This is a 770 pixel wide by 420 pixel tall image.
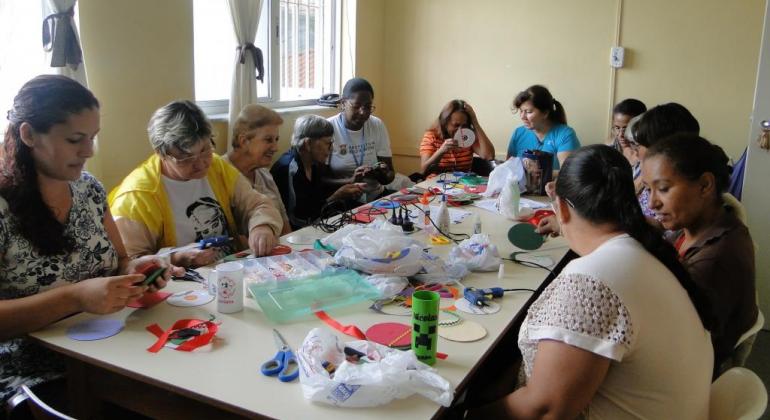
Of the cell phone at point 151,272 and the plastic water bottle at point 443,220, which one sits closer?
the cell phone at point 151,272

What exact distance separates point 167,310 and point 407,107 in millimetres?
3984

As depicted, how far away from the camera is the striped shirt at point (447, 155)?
13.6 ft

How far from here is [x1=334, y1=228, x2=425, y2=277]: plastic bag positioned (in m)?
1.83

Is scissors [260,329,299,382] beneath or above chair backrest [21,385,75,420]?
beneath

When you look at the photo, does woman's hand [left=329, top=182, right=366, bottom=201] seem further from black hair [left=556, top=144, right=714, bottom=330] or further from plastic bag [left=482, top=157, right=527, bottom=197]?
black hair [left=556, top=144, right=714, bottom=330]

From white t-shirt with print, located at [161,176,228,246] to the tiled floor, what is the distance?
257 cm

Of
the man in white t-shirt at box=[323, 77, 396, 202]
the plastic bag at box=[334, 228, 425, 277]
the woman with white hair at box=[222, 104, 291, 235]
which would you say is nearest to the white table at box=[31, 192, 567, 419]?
the plastic bag at box=[334, 228, 425, 277]

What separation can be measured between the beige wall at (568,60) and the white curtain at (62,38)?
3095mm

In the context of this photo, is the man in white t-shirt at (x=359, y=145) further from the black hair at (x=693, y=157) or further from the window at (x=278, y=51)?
the black hair at (x=693, y=157)

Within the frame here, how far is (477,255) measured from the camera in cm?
201

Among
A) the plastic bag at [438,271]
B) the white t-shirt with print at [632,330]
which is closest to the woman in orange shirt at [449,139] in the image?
the plastic bag at [438,271]

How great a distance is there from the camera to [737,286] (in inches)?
61.1

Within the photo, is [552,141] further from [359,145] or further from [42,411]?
[42,411]

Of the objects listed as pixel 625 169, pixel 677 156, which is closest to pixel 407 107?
pixel 677 156
